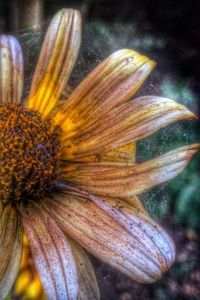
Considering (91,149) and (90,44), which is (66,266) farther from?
(90,44)

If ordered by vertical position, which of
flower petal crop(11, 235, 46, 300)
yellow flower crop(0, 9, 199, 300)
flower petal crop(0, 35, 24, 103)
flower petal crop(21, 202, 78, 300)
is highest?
flower petal crop(0, 35, 24, 103)

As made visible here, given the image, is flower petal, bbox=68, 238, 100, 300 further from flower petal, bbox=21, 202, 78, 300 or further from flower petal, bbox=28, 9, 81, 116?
flower petal, bbox=28, 9, 81, 116

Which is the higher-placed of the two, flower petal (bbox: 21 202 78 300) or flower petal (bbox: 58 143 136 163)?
flower petal (bbox: 58 143 136 163)

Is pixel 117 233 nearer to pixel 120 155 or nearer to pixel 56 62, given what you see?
pixel 120 155

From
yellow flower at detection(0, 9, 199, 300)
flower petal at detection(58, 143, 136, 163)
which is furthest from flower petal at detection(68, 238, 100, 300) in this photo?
flower petal at detection(58, 143, 136, 163)

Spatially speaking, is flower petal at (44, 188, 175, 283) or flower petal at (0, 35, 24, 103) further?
flower petal at (0, 35, 24, 103)

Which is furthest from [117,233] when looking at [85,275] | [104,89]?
[104,89]
